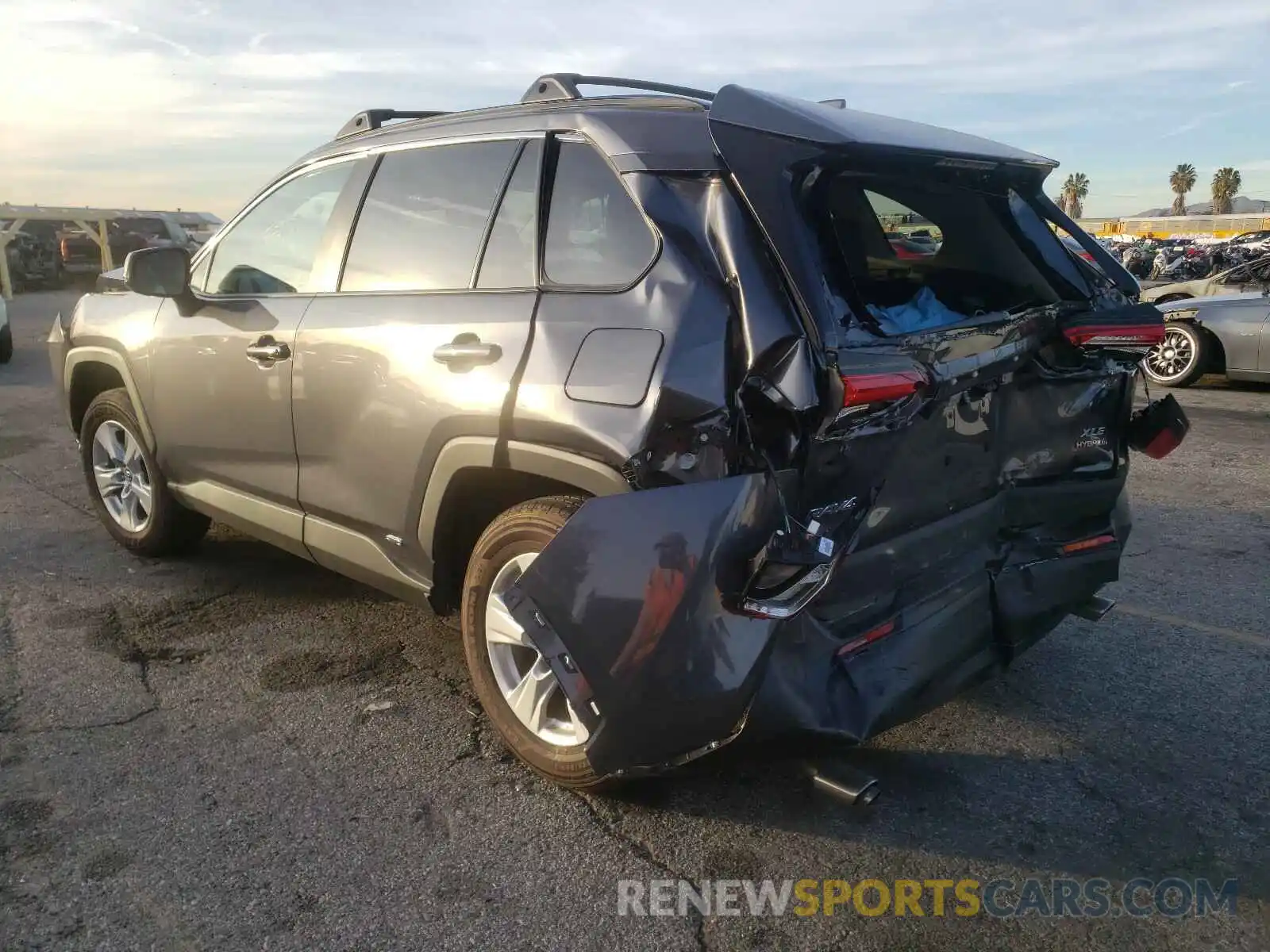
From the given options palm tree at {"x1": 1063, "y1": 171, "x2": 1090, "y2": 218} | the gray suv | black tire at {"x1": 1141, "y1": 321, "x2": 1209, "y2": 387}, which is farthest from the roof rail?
palm tree at {"x1": 1063, "y1": 171, "x2": 1090, "y2": 218}

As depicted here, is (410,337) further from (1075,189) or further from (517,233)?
(1075,189)

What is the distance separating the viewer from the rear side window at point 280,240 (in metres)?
3.71

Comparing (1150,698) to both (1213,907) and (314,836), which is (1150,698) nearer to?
(1213,907)

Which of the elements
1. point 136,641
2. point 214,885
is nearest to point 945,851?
point 214,885

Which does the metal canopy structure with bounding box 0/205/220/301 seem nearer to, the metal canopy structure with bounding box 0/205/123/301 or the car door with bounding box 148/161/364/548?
the metal canopy structure with bounding box 0/205/123/301

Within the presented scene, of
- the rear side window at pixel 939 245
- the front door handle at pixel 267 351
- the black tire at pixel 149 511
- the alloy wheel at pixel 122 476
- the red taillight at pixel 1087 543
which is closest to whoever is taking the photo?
the rear side window at pixel 939 245

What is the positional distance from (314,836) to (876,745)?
1711 mm

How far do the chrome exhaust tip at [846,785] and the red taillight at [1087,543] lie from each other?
1.17 m

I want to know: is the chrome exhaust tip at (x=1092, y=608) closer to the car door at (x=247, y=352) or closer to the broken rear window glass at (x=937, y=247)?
the broken rear window glass at (x=937, y=247)

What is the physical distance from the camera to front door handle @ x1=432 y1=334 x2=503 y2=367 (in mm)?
2824

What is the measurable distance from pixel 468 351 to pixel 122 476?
287cm

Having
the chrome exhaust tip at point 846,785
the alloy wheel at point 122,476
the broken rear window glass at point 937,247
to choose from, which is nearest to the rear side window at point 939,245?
the broken rear window glass at point 937,247

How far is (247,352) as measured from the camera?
3.72 metres

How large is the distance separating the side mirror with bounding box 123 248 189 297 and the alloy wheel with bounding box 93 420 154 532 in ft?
2.95
